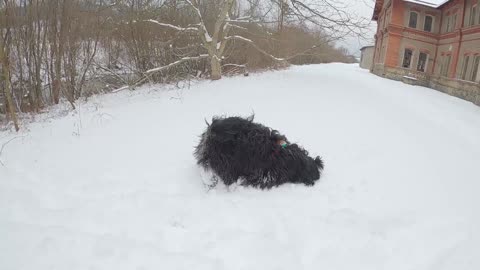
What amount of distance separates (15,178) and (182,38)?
437 inches

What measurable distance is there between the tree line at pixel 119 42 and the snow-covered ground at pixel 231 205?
3.38 meters

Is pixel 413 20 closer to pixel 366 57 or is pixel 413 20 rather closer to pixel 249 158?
pixel 249 158

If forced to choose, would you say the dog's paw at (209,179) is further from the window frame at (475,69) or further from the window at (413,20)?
the window at (413,20)

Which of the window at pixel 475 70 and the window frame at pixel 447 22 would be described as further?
the window frame at pixel 447 22

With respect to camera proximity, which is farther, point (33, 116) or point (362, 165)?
point (33, 116)

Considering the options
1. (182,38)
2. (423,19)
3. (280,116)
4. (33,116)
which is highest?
(423,19)

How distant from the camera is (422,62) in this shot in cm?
1903

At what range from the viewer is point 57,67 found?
30.7ft

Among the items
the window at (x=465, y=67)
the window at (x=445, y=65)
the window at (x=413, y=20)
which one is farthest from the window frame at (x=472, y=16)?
the window at (x=413, y=20)

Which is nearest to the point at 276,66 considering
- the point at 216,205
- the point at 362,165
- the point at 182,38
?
the point at 182,38

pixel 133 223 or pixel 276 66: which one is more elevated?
pixel 276 66

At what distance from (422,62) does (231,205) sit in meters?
19.9

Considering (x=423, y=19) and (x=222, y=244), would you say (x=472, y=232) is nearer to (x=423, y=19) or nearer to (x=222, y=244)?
(x=222, y=244)

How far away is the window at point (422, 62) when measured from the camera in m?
18.9
